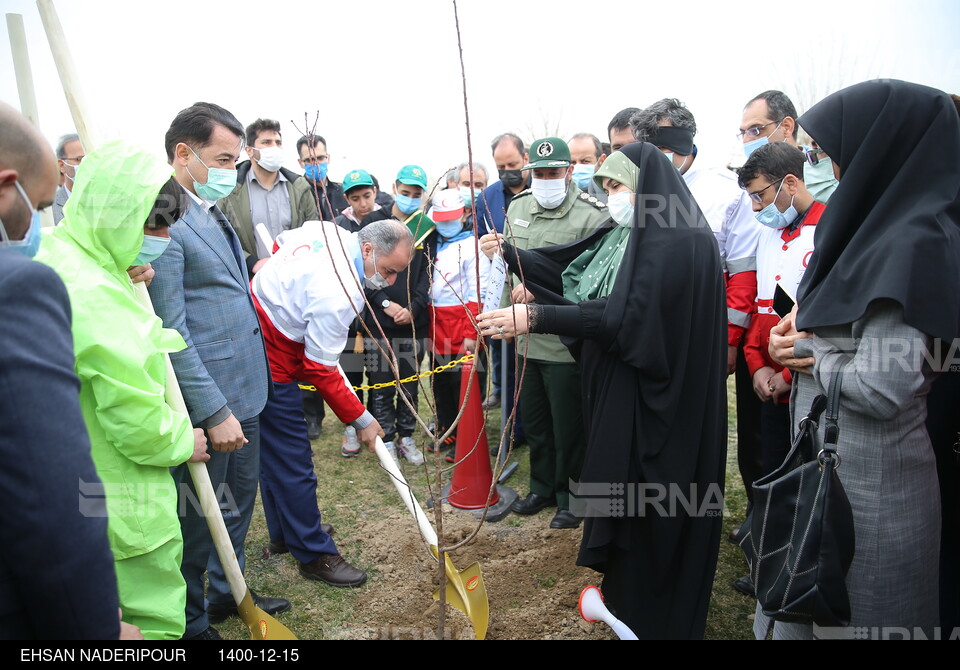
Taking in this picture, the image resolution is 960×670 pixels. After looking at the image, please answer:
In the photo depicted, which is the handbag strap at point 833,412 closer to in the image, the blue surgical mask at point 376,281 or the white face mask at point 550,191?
the blue surgical mask at point 376,281

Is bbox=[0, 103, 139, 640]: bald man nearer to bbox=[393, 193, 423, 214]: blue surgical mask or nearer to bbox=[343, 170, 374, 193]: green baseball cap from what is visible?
bbox=[393, 193, 423, 214]: blue surgical mask

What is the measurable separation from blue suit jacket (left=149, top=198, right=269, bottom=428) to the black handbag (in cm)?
218

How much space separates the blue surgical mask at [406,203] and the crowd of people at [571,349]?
1.52 metres

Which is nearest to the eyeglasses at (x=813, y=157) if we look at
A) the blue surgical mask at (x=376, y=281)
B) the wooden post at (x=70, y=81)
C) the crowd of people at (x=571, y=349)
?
the crowd of people at (x=571, y=349)

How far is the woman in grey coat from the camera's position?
1.79m

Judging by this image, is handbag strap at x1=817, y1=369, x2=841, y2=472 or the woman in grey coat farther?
handbag strap at x1=817, y1=369, x2=841, y2=472

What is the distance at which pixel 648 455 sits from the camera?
8.94ft

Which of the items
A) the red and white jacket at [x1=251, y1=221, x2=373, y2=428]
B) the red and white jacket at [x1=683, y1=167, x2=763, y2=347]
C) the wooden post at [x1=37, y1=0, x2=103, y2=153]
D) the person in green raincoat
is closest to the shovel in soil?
the red and white jacket at [x1=251, y1=221, x2=373, y2=428]

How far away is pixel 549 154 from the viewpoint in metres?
4.22

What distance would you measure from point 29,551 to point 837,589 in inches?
83.5

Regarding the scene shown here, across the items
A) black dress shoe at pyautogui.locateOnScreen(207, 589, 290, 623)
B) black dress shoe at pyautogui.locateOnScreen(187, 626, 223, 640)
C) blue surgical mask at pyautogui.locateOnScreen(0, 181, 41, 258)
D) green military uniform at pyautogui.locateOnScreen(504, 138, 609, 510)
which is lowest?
black dress shoe at pyautogui.locateOnScreen(207, 589, 290, 623)

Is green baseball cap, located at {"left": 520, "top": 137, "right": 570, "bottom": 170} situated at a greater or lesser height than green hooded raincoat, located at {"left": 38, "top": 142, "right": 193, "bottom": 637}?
greater
